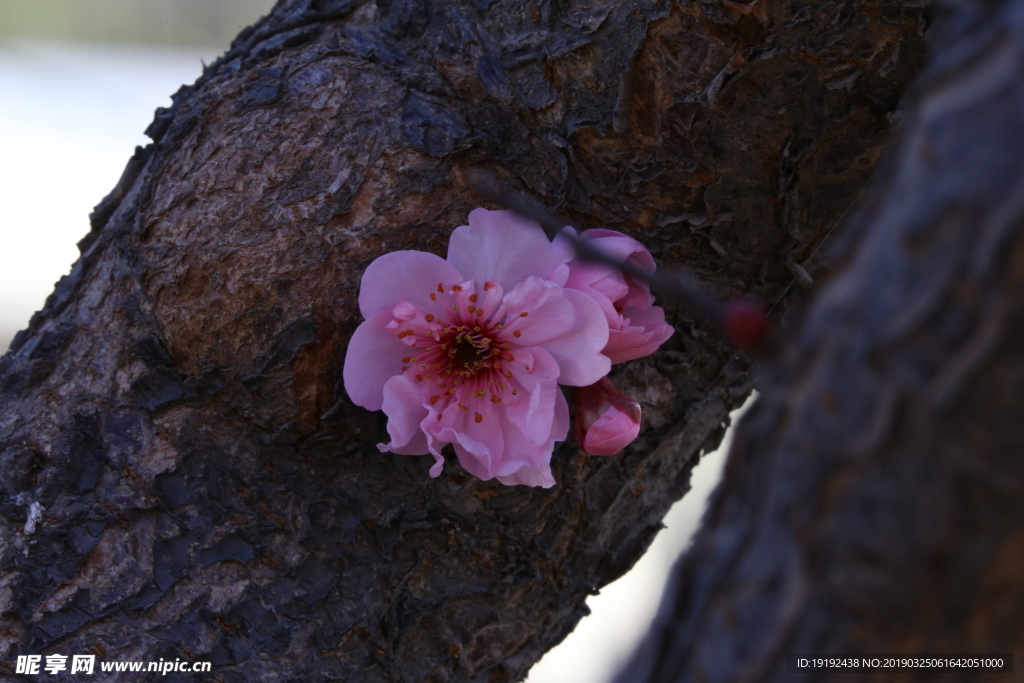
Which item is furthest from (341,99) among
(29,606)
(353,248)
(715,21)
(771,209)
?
(29,606)

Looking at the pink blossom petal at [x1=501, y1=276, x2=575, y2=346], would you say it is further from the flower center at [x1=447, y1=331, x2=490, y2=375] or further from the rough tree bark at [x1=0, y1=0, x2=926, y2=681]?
the rough tree bark at [x1=0, y1=0, x2=926, y2=681]

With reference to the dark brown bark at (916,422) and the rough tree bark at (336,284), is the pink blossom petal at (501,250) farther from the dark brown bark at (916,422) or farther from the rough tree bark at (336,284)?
the dark brown bark at (916,422)

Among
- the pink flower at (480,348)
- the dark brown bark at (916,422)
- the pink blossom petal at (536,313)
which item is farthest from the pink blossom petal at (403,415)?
the dark brown bark at (916,422)

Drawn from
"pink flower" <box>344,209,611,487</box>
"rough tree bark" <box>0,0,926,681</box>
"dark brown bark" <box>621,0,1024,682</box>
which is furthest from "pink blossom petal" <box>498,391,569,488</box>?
"dark brown bark" <box>621,0,1024,682</box>

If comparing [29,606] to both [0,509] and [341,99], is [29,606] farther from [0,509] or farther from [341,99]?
[341,99]

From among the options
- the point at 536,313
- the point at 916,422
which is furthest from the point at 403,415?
the point at 916,422

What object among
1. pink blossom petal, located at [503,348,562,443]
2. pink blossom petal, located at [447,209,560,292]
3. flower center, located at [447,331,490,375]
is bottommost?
pink blossom petal, located at [503,348,562,443]
